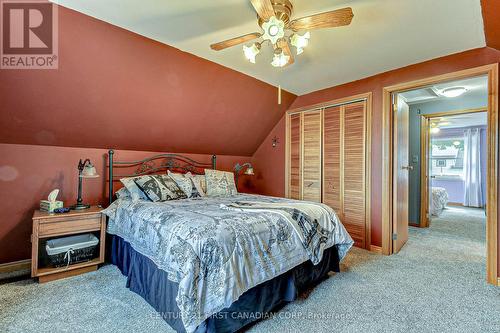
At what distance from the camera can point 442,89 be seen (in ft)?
12.5

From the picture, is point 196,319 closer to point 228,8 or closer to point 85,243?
point 85,243

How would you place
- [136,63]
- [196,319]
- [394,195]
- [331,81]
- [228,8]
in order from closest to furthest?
[196,319], [228,8], [136,63], [394,195], [331,81]

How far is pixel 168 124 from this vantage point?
10.9 feet

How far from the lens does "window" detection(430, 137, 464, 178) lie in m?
7.52

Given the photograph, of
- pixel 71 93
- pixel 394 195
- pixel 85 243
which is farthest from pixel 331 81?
pixel 85 243

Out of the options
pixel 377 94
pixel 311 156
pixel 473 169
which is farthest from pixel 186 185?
pixel 473 169

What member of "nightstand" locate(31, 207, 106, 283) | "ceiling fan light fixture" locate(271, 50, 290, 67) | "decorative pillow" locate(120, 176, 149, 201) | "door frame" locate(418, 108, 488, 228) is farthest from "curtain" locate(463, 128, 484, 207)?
"nightstand" locate(31, 207, 106, 283)

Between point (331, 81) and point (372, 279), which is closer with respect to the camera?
point (372, 279)

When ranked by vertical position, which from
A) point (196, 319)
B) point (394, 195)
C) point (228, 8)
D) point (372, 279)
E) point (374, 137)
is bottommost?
point (372, 279)

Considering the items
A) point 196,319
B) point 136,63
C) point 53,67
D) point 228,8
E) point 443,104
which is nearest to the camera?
point 196,319

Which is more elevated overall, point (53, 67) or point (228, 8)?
point (228, 8)

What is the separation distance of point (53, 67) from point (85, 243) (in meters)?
1.78

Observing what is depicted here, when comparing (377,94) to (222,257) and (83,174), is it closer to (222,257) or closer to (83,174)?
(222,257)

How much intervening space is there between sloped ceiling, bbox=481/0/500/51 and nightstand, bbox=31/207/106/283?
3.92m
